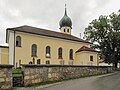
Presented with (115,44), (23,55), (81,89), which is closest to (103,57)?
(115,44)

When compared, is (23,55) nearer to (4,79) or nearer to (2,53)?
(2,53)

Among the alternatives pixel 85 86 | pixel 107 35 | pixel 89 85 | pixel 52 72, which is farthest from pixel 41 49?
pixel 85 86

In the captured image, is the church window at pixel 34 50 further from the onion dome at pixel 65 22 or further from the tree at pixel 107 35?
the onion dome at pixel 65 22

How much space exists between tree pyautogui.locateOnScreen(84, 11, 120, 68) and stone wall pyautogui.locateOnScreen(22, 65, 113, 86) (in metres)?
20.1

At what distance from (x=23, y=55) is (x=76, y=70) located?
74.9 ft

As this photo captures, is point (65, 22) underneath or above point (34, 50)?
above

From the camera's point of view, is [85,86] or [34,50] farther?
[34,50]

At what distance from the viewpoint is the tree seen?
4181cm

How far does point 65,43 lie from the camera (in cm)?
4900

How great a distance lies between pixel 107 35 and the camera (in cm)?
4222

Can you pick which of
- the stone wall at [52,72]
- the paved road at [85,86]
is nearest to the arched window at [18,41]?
the stone wall at [52,72]

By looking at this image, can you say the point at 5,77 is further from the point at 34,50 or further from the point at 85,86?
the point at 34,50

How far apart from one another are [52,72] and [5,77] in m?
4.77

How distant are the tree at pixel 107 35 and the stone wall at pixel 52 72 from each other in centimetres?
2012
